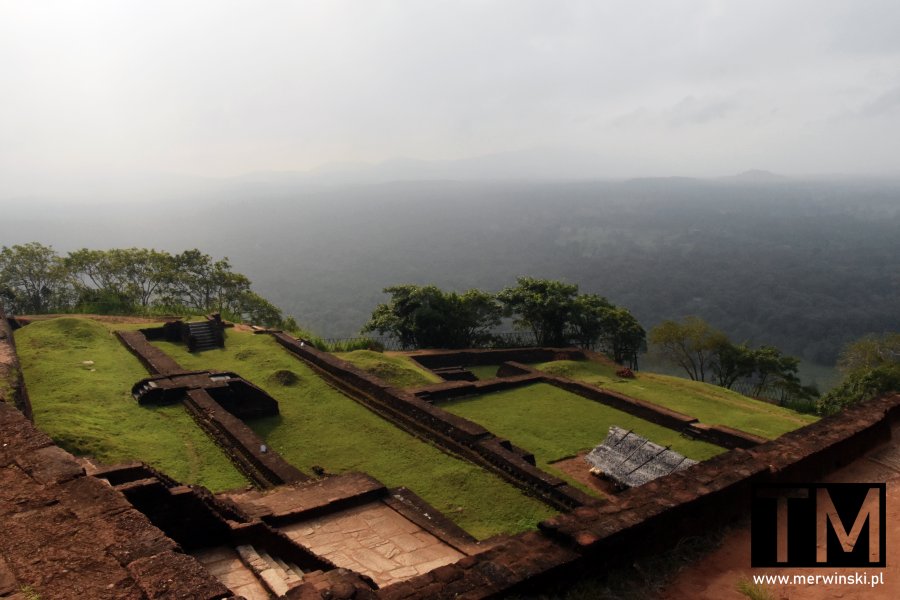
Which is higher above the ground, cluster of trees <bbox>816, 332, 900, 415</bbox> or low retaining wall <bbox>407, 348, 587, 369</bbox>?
low retaining wall <bbox>407, 348, 587, 369</bbox>

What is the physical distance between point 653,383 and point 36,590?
20.8 metres

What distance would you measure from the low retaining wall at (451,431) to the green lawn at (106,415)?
160 inches

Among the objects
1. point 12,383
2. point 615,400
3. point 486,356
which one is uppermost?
point 12,383

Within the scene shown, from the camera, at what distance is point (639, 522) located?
5.14m

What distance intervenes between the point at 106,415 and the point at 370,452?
17.6 feet

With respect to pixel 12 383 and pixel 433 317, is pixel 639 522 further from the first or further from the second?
pixel 433 317

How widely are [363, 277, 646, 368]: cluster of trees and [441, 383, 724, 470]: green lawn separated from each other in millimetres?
12887

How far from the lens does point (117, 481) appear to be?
7.66 meters

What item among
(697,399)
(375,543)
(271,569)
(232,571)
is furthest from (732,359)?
(232,571)

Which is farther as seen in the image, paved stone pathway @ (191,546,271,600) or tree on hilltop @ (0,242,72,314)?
tree on hilltop @ (0,242,72,314)

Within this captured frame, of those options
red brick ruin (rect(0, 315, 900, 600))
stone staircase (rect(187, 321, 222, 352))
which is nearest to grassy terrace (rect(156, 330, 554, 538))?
red brick ruin (rect(0, 315, 900, 600))

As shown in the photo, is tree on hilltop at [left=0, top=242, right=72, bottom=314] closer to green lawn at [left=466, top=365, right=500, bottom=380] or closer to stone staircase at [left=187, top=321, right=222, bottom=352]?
stone staircase at [left=187, top=321, right=222, bottom=352]

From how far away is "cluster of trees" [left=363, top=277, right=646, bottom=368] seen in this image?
1230 inches

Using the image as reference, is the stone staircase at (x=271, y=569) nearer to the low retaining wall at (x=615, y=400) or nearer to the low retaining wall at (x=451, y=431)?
the low retaining wall at (x=451, y=431)
